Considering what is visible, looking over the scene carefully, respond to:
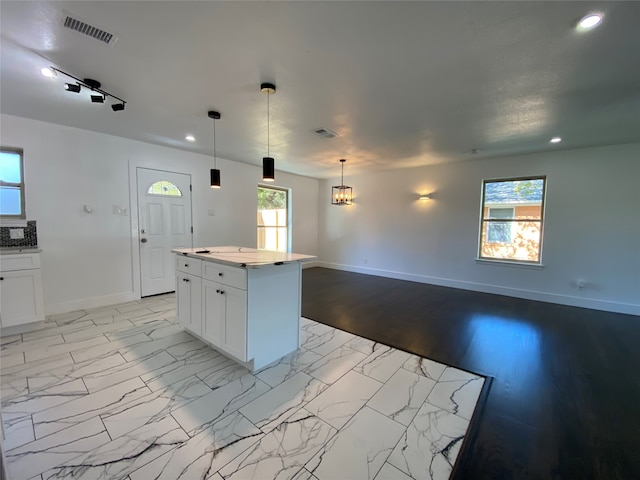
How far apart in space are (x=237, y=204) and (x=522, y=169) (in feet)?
17.4

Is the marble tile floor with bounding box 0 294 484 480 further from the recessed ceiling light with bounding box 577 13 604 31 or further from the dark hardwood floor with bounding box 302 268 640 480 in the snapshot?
the recessed ceiling light with bounding box 577 13 604 31

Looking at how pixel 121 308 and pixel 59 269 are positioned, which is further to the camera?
pixel 121 308

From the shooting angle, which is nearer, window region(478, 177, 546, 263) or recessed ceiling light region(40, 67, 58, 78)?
recessed ceiling light region(40, 67, 58, 78)

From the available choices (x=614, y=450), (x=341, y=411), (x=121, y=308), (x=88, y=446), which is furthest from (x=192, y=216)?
(x=614, y=450)

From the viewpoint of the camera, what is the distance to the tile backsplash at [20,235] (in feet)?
10.3

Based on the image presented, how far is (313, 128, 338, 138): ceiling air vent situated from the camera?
11.2ft

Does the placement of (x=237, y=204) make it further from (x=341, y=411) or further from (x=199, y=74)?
(x=341, y=411)

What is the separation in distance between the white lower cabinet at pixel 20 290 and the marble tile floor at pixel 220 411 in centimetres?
26

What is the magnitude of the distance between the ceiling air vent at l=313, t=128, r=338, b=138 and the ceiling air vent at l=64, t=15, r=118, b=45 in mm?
2133

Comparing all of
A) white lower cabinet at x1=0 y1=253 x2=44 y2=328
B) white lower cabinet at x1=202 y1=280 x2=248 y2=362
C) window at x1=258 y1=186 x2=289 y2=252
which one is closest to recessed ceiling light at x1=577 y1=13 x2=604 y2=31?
white lower cabinet at x1=202 y1=280 x2=248 y2=362

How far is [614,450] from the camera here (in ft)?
5.10

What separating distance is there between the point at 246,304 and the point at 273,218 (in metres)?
4.59

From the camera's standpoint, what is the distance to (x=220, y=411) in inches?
71.4

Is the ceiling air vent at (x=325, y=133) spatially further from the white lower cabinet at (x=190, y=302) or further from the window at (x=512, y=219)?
the window at (x=512, y=219)
